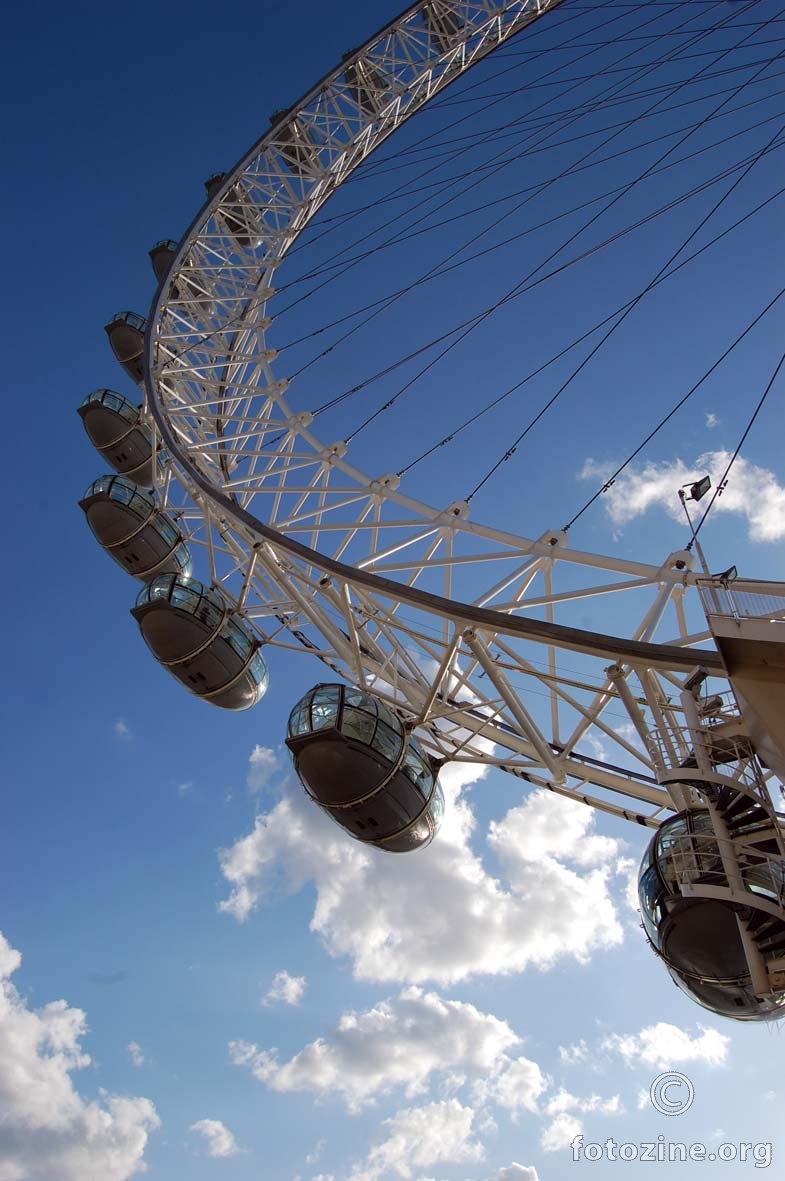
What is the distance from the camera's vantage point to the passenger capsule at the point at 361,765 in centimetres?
1415

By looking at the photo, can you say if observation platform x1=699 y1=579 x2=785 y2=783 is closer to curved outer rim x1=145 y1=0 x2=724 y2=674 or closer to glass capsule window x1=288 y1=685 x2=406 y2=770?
curved outer rim x1=145 y1=0 x2=724 y2=674

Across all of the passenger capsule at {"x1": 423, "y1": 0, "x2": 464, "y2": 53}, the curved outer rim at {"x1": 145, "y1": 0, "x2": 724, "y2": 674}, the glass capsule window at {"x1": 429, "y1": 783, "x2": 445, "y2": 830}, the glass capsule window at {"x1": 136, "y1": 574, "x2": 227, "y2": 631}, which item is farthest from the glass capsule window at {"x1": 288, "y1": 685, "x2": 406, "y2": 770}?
the passenger capsule at {"x1": 423, "y1": 0, "x2": 464, "y2": 53}

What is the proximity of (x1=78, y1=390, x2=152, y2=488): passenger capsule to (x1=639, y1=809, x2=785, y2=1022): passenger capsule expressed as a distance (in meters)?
18.6

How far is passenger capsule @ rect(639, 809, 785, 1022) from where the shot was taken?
34.0 ft

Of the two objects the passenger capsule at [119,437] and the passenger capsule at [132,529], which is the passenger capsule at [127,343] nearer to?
the passenger capsule at [119,437]

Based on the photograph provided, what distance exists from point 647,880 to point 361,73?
2154 cm

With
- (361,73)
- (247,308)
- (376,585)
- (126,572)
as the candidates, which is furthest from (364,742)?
(361,73)

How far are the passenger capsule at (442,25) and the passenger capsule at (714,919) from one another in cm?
2125

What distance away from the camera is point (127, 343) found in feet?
93.6

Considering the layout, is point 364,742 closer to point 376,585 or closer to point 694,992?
point 376,585

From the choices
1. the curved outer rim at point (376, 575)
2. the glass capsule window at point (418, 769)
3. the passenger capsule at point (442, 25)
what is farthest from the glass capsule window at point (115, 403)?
the glass capsule window at point (418, 769)

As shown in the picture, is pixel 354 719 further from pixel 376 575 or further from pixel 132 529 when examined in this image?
pixel 132 529

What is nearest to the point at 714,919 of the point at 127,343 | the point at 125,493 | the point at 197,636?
the point at 197,636

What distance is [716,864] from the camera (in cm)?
1083
